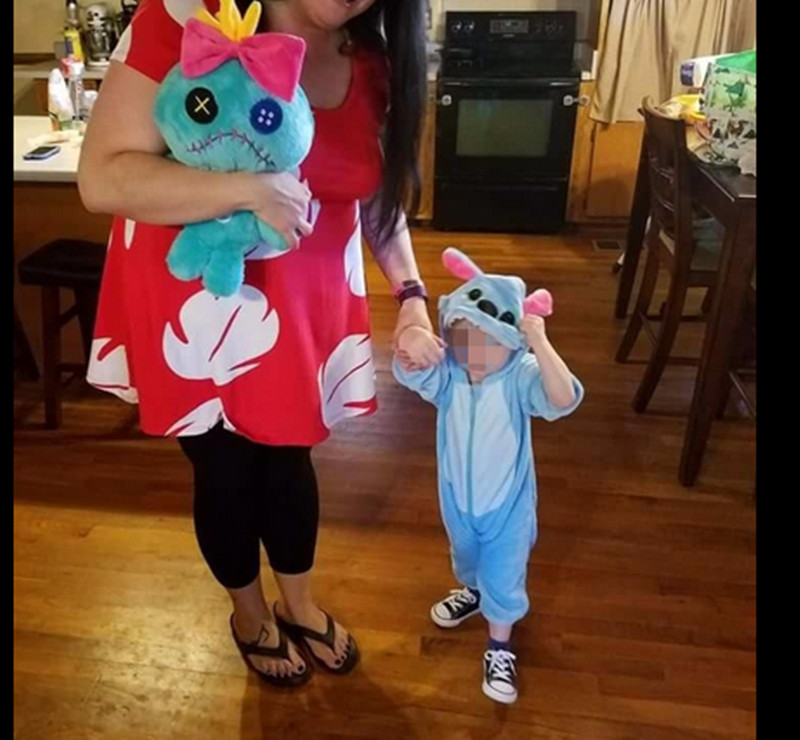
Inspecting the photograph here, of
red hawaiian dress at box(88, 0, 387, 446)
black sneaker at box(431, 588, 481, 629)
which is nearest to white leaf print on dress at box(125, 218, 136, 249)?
red hawaiian dress at box(88, 0, 387, 446)

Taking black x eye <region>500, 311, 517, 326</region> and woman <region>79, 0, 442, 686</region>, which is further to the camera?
black x eye <region>500, 311, 517, 326</region>

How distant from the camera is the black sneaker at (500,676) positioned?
3.83 feet

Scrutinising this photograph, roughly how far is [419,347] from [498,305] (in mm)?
104

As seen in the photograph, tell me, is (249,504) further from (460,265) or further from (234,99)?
(234,99)

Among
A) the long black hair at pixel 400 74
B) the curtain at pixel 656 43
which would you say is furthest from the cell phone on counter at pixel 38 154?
the curtain at pixel 656 43

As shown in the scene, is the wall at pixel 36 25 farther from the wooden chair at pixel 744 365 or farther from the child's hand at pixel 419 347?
the wooden chair at pixel 744 365

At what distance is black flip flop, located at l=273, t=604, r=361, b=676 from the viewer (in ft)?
3.94

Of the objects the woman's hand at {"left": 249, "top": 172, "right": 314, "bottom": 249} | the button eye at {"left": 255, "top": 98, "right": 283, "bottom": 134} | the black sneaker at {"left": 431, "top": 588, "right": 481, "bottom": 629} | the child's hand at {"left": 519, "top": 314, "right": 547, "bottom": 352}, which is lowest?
the black sneaker at {"left": 431, "top": 588, "right": 481, "bottom": 629}

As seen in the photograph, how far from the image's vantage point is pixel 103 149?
0.70 m

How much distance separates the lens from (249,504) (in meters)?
1.03

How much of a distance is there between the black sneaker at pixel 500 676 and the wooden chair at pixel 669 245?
0.48 m

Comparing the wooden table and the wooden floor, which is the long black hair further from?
the wooden table

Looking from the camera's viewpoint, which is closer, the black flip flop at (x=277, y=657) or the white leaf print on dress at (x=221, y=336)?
the white leaf print on dress at (x=221, y=336)

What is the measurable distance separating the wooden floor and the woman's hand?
0.26m
